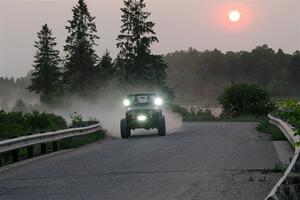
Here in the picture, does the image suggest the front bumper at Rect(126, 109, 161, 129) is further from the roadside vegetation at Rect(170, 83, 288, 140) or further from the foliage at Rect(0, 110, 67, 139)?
the roadside vegetation at Rect(170, 83, 288, 140)

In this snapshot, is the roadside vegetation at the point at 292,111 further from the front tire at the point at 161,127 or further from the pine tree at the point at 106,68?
the pine tree at the point at 106,68

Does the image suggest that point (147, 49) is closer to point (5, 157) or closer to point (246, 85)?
point (246, 85)

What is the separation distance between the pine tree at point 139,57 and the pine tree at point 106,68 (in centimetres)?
625

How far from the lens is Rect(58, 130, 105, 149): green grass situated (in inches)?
844

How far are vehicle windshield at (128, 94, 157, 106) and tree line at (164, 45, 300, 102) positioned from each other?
395 feet

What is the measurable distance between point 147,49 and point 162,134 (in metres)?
55.4

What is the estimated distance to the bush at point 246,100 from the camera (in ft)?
173

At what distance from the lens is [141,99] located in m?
27.7

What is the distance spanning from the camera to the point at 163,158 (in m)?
15.2

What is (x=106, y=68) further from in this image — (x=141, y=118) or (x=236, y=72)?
(x=236, y=72)

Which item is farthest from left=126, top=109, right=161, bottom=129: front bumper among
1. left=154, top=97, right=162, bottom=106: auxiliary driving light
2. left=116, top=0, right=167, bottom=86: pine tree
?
left=116, top=0, right=167, bottom=86: pine tree

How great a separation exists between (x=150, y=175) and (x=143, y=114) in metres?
14.8

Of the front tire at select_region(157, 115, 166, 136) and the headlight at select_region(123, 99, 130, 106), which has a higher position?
the headlight at select_region(123, 99, 130, 106)

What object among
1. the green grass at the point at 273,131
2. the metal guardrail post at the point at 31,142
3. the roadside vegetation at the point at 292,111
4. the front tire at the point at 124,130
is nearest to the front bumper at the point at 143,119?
the front tire at the point at 124,130
